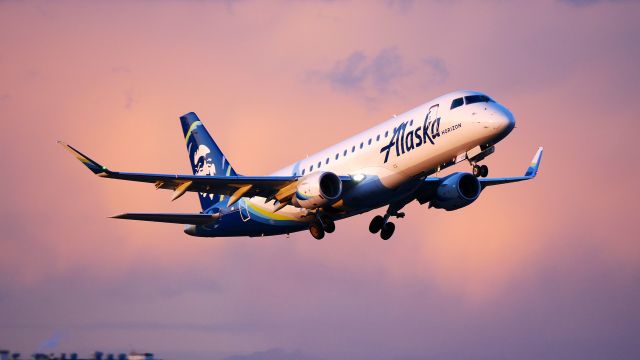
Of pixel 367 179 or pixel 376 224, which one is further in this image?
pixel 376 224

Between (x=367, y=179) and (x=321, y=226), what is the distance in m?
4.32

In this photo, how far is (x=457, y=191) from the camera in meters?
55.5

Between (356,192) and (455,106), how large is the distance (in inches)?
244

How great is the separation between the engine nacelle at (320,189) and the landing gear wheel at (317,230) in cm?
281

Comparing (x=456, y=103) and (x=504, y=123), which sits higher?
(x=456, y=103)

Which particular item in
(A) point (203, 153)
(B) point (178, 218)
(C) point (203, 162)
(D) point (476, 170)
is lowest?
(D) point (476, 170)

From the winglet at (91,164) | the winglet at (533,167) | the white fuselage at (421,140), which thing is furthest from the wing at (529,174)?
the winglet at (91,164)

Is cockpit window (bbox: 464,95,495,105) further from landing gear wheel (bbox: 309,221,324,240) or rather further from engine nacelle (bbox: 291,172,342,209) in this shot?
landing gear wheel (bbox: 309,221,324,240)

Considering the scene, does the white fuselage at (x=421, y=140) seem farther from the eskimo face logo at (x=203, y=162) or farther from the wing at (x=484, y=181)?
the eskimo face logo at (x=203, y=162)

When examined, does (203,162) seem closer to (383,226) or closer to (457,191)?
(383,226)

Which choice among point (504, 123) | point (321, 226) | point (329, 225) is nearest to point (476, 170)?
point (504, 123)

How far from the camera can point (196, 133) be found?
67375 millimetres

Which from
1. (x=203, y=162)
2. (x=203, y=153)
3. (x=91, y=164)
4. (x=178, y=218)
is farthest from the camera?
(x=203, y=153)

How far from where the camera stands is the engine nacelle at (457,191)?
5566 cm
